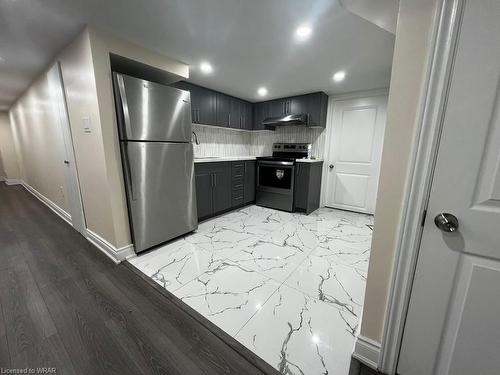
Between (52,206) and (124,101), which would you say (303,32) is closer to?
(124,101)

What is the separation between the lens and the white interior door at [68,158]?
2192mm

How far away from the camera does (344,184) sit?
145 inches

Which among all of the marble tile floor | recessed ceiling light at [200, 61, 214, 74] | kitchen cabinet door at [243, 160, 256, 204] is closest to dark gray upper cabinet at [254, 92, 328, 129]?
kitchen cabinet door at [243, 160, 256, 204]

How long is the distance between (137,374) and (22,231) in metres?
3.05

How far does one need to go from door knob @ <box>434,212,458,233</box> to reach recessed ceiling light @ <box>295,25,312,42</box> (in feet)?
5.36

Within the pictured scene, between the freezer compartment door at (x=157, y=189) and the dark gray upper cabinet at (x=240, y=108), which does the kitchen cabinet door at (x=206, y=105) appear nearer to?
the dark gray upper cabinet at (x=240, y=108)

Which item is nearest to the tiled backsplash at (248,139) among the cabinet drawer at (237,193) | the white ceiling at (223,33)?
the cabinet drawer at (237,193)

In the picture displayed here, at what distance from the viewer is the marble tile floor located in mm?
1150

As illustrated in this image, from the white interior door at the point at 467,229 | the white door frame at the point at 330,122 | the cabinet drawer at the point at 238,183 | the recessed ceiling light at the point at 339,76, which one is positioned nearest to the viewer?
the white interior door at the point at 467,229

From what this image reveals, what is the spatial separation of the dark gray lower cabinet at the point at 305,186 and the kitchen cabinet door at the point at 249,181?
86 cm

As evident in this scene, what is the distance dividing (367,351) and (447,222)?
0.81 metres

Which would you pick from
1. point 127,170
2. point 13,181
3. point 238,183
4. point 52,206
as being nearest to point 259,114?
point 238,183

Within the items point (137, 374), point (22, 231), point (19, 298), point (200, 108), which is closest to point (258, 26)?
point (200, 108)

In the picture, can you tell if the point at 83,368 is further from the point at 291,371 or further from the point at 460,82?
the point at 460,82
